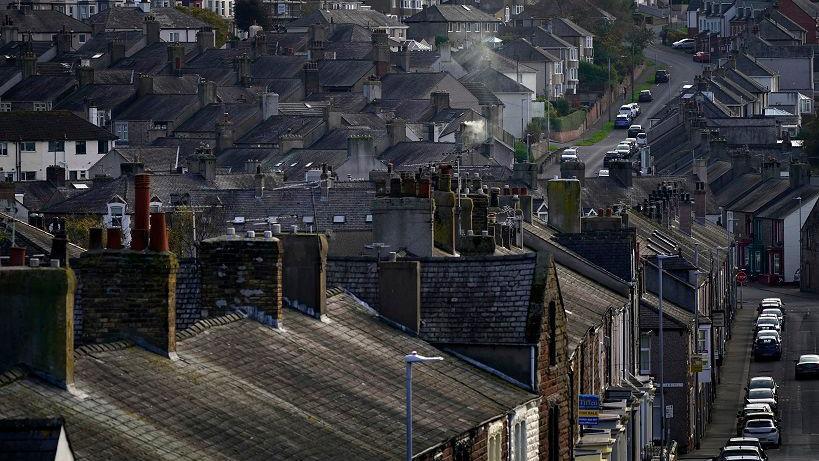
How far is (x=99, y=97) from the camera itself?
18688 cm

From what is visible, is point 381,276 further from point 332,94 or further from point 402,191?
point 332,94

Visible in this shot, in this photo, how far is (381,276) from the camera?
41250 mm

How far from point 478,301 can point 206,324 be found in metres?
6.70

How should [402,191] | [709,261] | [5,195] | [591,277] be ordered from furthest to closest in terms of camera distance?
[5,195], [709,261], [591,277], [402,191]

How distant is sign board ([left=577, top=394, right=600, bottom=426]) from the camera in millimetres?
45250

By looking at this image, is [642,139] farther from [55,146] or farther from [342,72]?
[55,146]

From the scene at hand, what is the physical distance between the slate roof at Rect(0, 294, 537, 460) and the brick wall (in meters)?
1.37

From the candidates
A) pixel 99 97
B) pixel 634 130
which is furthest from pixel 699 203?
pixel 99 97

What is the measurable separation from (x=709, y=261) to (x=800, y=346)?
11.2m

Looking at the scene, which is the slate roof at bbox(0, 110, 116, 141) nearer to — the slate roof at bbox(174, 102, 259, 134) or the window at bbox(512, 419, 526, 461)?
the slate roof at bbox(174, 102, 259, 134)

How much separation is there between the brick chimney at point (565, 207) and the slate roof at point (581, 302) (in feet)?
37.7

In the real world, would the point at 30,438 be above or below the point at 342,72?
below

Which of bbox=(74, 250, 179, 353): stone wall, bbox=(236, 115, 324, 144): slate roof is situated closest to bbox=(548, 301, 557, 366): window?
bbox=(74, 250, 179, 353): stone wall

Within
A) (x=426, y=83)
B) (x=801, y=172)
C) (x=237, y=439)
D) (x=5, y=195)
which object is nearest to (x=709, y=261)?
(x=5, y=195)
